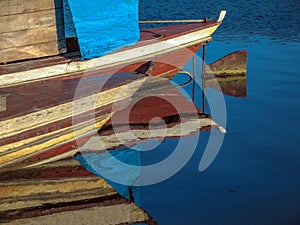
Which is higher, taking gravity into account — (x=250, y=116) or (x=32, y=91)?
(x=32, y=91)

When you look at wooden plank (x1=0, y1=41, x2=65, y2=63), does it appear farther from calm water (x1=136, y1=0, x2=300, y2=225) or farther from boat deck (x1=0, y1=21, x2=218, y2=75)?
calm water (x1=136, y1=0, x2=300, y2=225)

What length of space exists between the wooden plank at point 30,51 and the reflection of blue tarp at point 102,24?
559 mm

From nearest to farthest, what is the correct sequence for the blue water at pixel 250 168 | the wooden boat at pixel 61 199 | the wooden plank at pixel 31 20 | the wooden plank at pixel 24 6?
the wooden boat at pixel 61 199 < the blue water at pixel 250 168 < the wooden plank at pixel 24 6 < the wooden plank at pixel 31 20

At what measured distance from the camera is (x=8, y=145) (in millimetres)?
7703

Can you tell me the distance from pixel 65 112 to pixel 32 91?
1.06 metres

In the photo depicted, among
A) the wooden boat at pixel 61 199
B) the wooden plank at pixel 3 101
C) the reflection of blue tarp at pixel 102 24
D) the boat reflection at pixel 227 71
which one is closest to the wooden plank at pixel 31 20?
the reflection of blue tarp at pixel 102 24

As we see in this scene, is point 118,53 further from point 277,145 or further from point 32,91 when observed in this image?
point 277,145

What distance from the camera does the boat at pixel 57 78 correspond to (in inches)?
314

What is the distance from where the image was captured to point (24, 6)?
9.90m

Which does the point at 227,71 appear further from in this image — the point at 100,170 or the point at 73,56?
the point at 100,170

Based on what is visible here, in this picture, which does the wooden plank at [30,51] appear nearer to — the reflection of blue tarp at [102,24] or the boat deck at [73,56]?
the boat deck at [73,56]

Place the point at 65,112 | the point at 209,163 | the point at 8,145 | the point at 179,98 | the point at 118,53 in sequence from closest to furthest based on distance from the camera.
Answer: the point at 8,145 < the point at 65,112 < the point at 209,163 < the point at 118,53 < the point at 179,98

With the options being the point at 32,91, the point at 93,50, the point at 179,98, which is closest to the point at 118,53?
the point at 93,50

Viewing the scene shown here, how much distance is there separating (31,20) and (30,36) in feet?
0.99
